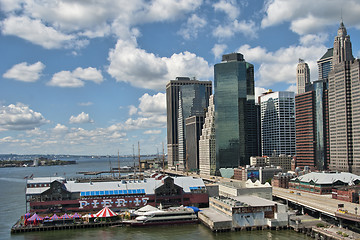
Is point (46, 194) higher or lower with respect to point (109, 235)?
higher

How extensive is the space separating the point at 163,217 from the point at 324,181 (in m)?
72.4

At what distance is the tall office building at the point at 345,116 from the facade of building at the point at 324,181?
2786 cm

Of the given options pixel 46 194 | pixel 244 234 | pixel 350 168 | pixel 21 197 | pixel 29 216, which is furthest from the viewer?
pixel 350 168

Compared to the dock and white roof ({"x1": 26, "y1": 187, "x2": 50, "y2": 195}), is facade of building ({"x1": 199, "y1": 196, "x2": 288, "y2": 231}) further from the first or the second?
white roof ({"x1": 26, "y1": 187, "x2": 50, "y2": 195})

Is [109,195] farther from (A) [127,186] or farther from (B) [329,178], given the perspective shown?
(B) [329,178]

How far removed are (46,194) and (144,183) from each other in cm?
2986

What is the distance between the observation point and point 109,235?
92.8m

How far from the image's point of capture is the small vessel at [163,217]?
103 m

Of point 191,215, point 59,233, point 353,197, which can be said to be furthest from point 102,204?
point 353,197

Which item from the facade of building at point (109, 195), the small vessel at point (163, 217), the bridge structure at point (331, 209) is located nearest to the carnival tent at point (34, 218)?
the facade of building at point (109, 195)

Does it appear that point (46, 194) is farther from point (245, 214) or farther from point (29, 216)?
point (245, 214)

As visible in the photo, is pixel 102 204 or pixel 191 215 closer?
pixel 191 215

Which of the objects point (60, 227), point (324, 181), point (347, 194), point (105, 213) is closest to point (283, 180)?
point (324, 181)

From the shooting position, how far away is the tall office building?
7003 inches
